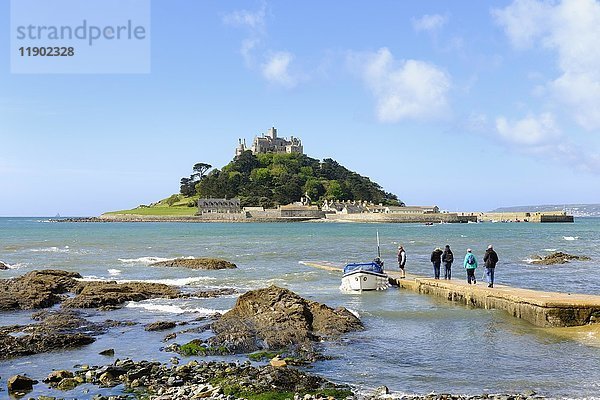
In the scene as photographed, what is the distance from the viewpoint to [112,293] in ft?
70.3

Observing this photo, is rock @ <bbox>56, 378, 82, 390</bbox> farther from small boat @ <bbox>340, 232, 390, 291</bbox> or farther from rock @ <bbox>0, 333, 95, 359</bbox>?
small boat @ <bbox>340, 232, 390, 291</bbox>

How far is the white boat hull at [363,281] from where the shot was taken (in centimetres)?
2312

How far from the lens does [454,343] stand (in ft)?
46.3

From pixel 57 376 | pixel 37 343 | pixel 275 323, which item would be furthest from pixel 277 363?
pixel 37 343

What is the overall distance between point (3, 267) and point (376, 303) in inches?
972

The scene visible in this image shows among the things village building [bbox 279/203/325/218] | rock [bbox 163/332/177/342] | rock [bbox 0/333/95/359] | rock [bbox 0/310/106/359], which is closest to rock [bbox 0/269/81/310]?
rock [bbox 0/310/106/359]

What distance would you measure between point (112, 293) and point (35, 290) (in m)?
2.69

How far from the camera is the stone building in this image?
7367 inches

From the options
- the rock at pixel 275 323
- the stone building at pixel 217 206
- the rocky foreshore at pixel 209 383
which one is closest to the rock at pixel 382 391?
the rocky foreshore at pixel 209 383

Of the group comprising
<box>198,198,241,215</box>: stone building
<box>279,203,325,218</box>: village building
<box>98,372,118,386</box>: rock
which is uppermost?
<box>198,198,241,215</box>: stone building

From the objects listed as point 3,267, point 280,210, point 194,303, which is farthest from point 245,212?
point 194,303

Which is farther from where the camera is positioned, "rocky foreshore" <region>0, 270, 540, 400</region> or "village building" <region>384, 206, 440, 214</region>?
"village building" <region>384, 206, 440, 214</region>

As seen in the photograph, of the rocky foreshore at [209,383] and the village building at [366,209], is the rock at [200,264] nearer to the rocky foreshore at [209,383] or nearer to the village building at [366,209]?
the rocky foreshore at [209,383]

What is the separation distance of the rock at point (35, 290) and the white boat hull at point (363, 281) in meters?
10.7
